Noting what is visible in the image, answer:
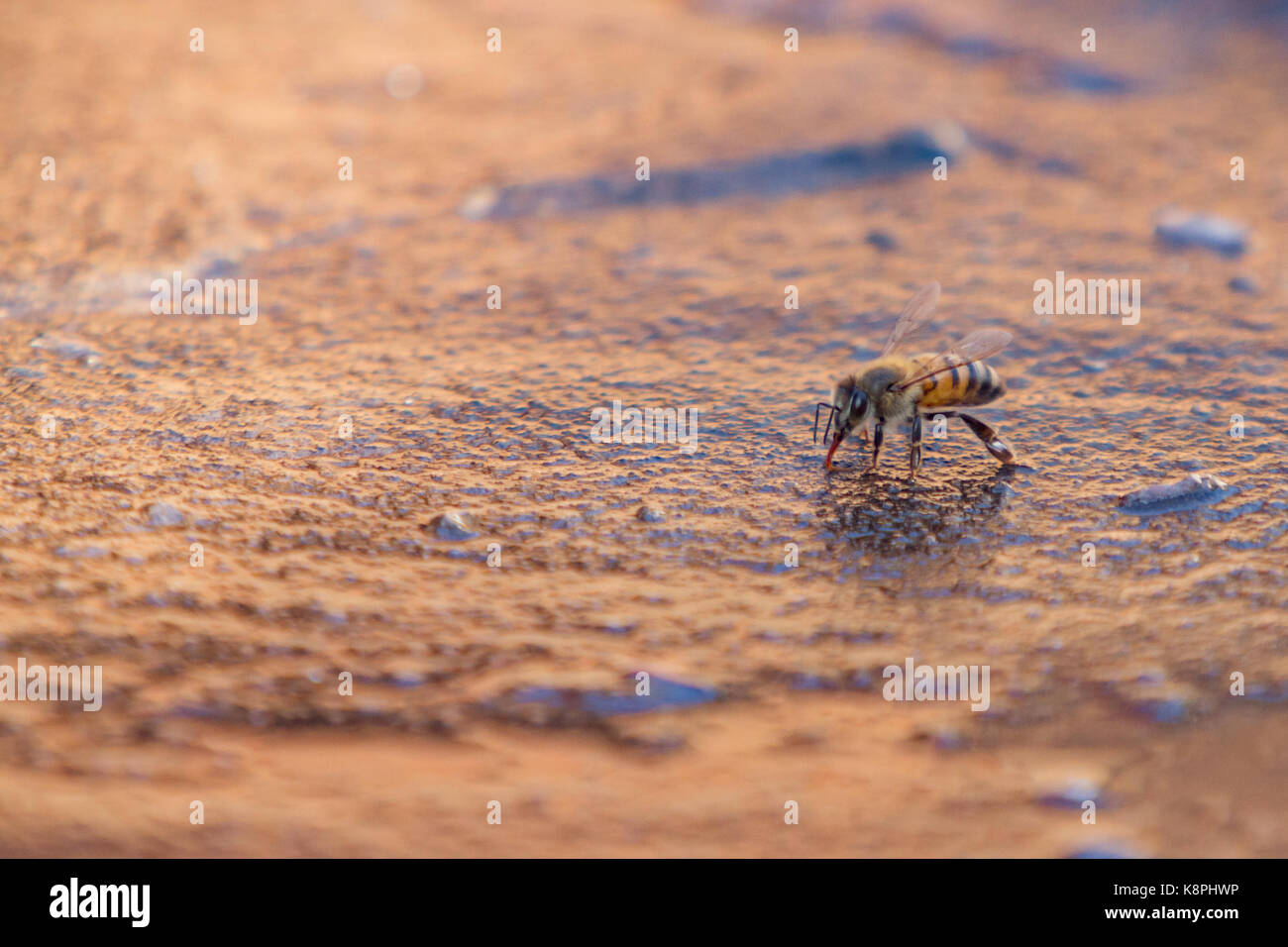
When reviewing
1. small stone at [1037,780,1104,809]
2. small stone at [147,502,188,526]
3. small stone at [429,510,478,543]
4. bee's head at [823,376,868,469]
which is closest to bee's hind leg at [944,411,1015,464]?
bee's head at [823,376,868,469]

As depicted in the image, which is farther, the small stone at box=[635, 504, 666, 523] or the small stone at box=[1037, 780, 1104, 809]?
the small stone at box=[635, 504, 666, 523]

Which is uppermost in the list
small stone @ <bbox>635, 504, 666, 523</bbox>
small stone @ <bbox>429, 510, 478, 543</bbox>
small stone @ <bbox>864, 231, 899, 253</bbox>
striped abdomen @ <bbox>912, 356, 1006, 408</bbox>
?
small stone @ <bbox>864, 231, 899, 253</bbox>

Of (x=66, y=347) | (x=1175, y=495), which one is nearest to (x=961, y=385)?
(x=1175, y=495)

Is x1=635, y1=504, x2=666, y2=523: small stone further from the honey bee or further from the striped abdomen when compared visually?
the striped abdomen

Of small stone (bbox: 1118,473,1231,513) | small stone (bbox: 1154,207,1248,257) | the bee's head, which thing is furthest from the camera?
small stone (bbox: 1154,207,1248,257)

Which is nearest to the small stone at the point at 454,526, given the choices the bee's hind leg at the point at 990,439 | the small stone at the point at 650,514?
the small stone at the point at 650,514
